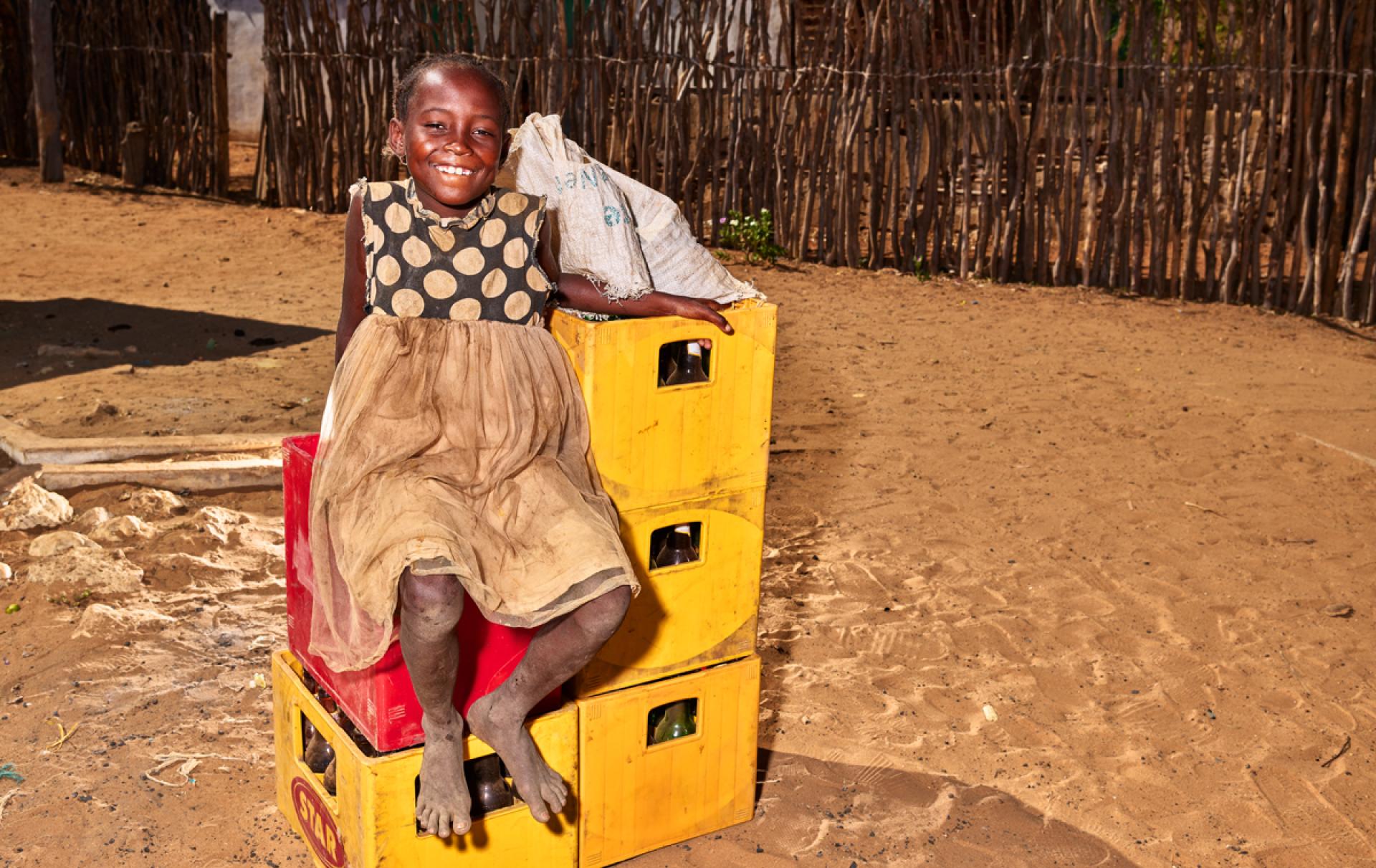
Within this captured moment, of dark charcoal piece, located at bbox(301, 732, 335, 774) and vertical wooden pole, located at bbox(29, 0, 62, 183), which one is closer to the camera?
dark charcoal piece, located at bbox(301, 732, 335, 774)

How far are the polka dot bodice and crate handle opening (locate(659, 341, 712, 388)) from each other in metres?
0.26

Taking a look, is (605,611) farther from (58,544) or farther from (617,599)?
(58,544)

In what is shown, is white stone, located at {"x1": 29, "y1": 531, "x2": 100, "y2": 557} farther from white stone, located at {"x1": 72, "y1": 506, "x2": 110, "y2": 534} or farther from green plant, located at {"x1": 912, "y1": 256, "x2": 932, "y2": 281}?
green plant, located at {"x1": 912, "y1": 256, "x2": 932, "y2": 281}

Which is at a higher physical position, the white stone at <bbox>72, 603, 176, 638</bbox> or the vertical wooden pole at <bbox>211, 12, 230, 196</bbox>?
the vertical wooden pole at <bbox>211, 12, 230, 196</bbox>

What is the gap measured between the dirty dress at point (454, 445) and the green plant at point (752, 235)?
570 cm

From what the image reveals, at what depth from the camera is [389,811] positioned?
2350 mm

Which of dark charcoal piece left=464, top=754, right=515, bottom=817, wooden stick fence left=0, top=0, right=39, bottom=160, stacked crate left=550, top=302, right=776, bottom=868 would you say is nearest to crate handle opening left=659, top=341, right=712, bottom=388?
stacked crate left=550, top=302, right=776, bottom=868

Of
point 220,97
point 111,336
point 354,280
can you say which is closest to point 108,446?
point 111,336

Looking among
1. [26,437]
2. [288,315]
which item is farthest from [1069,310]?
[26,437]

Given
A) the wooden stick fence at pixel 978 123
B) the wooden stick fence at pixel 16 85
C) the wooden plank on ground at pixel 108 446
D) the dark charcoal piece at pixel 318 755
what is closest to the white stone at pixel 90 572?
the wooden plank on ground at pixel 108 446

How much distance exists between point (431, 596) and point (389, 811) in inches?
18.4

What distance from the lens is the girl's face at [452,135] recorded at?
241 centimetres

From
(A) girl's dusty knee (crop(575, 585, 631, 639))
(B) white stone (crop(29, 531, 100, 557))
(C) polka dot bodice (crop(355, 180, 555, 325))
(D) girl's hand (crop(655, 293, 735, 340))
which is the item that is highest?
(C) polka dot bodice (crop(355, 180, 555, 325))

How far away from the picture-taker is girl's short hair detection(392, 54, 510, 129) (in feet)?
7.95
